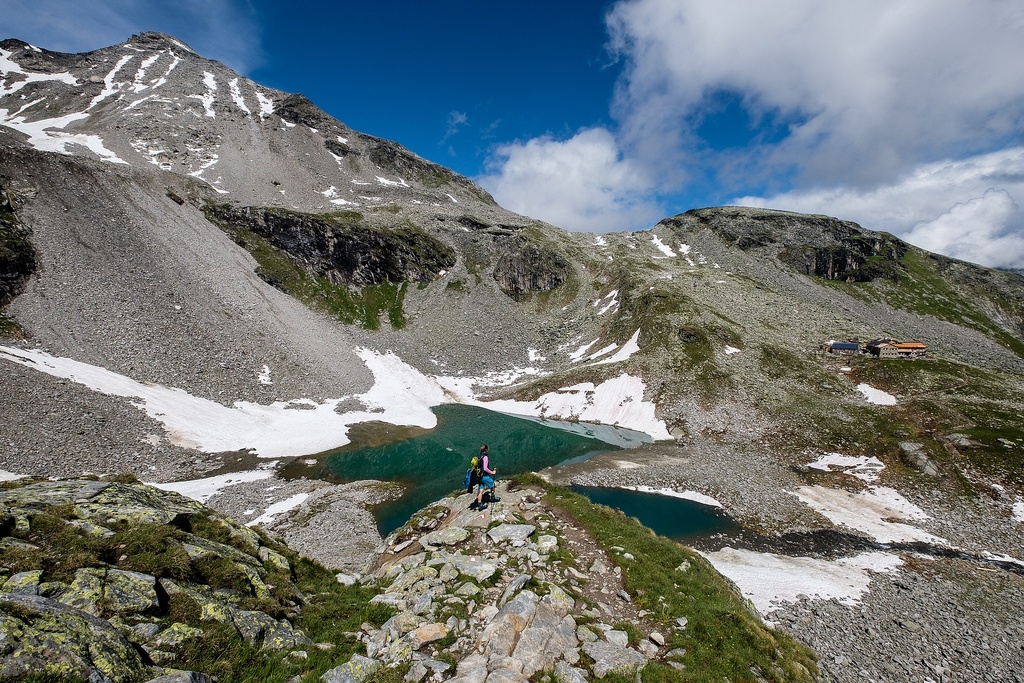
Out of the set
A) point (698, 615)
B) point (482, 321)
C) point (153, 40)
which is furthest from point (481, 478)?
point (153, 40)

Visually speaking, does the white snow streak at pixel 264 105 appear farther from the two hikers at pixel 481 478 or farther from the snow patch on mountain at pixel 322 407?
the two hikers at pixel 481 478

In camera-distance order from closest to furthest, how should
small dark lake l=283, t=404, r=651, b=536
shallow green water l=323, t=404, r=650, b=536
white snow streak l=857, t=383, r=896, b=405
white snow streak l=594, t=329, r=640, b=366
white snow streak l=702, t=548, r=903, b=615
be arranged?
1. white snow streak l=702, t=548, r=903, b=615
2. shallow green water l=323, t=404, r=650, b=536
3. small dark lake l=283, t=404, r=651, b=536
4. white snow streak l=857, t=383, r=896, b=405
5. white snow streak l=594, t=329, r=640, b=366

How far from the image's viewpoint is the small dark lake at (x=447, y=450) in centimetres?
3784

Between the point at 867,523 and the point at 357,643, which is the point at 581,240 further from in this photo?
the point at 357,643

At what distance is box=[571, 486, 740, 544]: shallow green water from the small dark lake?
9.65 meters

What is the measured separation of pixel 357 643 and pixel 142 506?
29.5ft

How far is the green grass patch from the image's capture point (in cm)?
1199

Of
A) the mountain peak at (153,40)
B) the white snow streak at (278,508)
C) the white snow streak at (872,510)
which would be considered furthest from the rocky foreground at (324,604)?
the mountain peak at (153,40)

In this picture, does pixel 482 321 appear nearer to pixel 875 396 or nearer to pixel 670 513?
pixel 670 513

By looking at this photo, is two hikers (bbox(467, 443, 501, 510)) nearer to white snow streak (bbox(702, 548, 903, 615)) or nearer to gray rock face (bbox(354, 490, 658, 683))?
gray rock face (bbox(354, 490, 658, 683))

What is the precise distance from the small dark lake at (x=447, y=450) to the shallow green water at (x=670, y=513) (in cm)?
965

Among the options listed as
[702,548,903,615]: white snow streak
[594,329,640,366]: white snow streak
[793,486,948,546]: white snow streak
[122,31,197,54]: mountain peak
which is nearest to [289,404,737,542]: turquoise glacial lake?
[702,548,903,615]: white snow streak

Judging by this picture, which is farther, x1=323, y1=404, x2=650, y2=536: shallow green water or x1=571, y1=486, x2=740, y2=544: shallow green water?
x1=323, y1=404, x2=650, y2=536: shallow green water

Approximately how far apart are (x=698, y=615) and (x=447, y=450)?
123 ft
